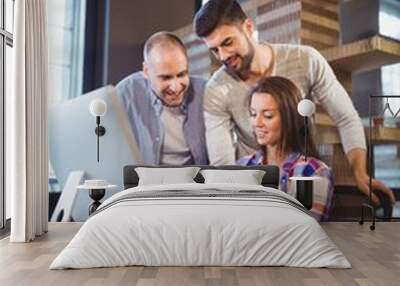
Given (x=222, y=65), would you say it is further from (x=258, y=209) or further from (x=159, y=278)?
(x=159, y=278)

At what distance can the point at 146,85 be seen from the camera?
666 centimetres

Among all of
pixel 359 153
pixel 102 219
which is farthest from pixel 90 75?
pixel 359 153

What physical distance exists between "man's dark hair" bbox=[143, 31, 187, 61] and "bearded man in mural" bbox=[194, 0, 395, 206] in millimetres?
315

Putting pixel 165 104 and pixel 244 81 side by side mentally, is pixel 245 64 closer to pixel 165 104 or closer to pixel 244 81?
pixel 244 81

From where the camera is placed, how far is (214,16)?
665 centimetres

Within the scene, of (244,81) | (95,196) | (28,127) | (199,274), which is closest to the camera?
(199,274)

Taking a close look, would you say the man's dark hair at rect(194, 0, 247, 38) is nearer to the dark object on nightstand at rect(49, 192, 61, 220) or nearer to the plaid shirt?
the plaid shirt

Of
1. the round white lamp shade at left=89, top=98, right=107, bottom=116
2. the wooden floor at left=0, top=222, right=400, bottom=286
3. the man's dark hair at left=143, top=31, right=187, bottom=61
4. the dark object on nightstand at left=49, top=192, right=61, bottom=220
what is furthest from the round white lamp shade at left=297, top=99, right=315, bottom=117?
the dark object on nightstand at left=49, top=192, right=61, bottom=220

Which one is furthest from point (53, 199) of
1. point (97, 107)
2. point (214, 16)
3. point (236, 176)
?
point (214, 16)

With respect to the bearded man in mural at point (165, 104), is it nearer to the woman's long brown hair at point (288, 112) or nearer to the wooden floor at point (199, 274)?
the woman's long brown hair at point (288, 112)

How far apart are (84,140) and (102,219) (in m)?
2.81

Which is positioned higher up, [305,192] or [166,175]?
[166,175]

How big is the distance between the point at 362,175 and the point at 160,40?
123 inches

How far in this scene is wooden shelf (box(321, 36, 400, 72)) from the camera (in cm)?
635
